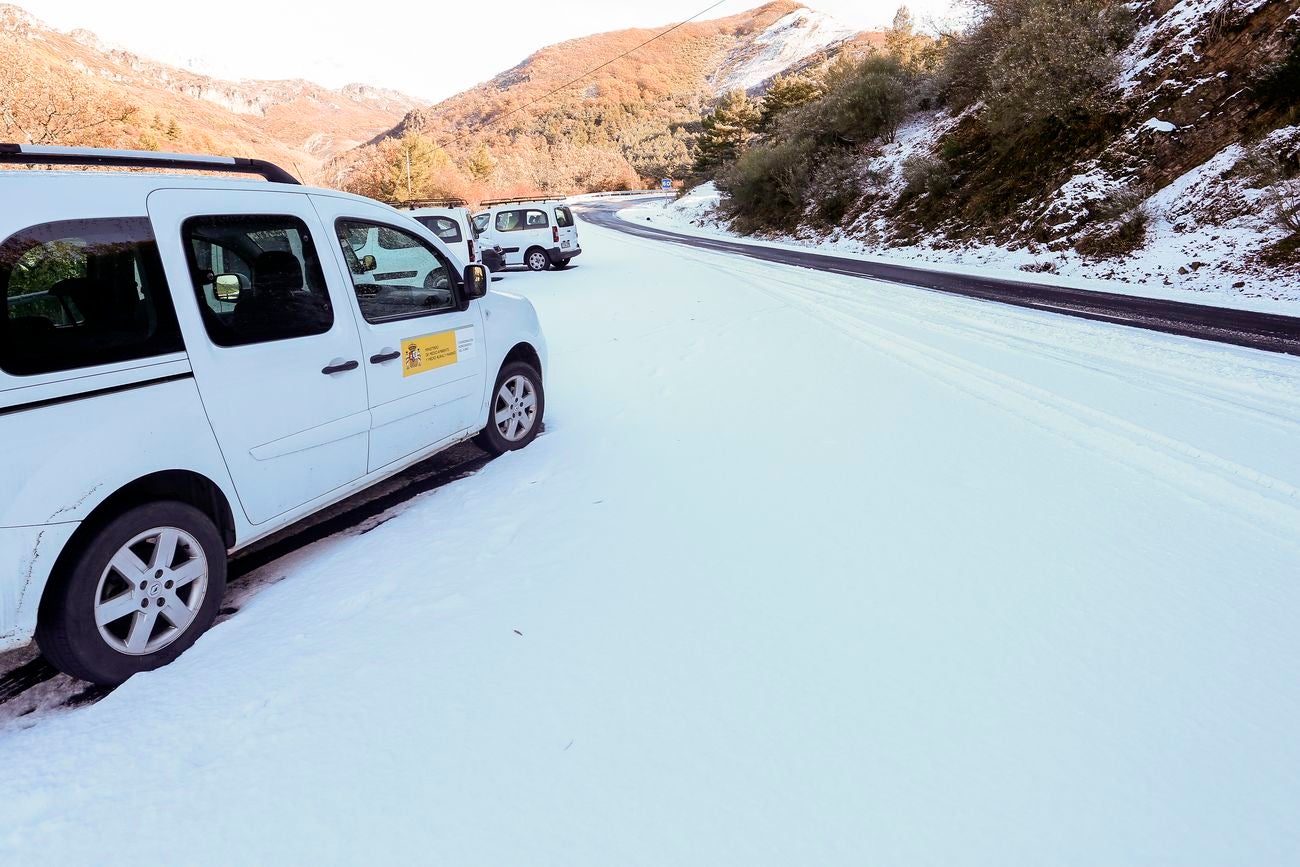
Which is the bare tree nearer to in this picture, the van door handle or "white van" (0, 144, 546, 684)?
"white van" (0, 144, 546, 684)

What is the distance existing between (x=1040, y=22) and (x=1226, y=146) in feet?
24.3

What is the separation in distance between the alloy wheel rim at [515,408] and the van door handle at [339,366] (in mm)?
1336

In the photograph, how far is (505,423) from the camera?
4676 mm

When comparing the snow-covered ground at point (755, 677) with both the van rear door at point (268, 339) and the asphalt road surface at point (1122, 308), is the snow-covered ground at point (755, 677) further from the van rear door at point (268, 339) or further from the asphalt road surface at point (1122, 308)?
the asphalt road surface at point (1122, 308)

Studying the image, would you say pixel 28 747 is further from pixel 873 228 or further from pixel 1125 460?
pixel 873 228

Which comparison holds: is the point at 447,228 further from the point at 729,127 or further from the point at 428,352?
the point at 729,127

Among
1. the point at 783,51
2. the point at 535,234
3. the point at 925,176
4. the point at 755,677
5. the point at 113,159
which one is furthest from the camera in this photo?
the point at 783,51

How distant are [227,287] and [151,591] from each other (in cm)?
127

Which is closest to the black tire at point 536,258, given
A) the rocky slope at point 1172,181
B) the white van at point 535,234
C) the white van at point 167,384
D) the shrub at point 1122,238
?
the white van at point 535,234

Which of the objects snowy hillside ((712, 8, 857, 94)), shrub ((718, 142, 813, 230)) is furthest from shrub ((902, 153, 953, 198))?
snowy hillside ((712, 8, 857, 94))

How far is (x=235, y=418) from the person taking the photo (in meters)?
2.71

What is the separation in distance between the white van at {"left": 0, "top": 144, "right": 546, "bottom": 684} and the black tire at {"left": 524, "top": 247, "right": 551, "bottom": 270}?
14.8 meters

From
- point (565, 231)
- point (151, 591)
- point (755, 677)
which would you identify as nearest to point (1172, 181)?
point (565, 231)

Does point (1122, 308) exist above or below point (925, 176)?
below
